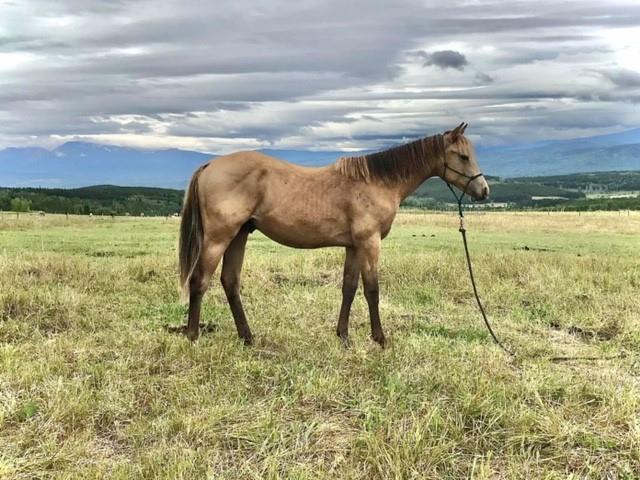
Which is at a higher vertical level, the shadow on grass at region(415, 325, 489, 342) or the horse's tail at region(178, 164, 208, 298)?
the horse's tail at region(178, 164, 208, 298)

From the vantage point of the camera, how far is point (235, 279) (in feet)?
23.3

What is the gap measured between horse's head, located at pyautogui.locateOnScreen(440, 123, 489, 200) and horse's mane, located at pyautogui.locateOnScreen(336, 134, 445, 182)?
0.12 m

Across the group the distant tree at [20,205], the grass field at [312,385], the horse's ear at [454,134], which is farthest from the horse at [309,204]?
the distant tree at [20,205]

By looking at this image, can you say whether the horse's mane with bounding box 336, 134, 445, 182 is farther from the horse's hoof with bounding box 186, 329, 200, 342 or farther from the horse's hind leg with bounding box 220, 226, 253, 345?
the horse's hoof with bounding box 186, 329, 200, 342

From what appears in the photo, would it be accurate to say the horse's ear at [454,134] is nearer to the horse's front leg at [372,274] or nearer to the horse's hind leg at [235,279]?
the horse's front leg at [372,274]

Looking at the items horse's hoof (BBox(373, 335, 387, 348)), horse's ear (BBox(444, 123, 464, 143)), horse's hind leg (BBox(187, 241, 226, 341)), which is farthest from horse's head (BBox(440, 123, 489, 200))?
horse's hind leg (BBox(187, 241, 226, 341))

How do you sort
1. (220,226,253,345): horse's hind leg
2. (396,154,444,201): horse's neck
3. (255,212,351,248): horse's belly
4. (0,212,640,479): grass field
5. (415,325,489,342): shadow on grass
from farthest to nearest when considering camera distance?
(415,325,489,342): shadow on grass
(396,154,444,201): horse's neck
(220,226,253,345): horse's hind leg
(255,212,351,248): horse's belly
(0,212,640,479): grass field

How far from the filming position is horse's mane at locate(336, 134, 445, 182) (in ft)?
22.8

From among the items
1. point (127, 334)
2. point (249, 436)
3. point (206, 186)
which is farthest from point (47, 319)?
point (249, 436)

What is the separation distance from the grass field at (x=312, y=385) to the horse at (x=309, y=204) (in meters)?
0.84

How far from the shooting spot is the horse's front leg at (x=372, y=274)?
677 centimetres

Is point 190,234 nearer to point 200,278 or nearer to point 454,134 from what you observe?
point 200,278

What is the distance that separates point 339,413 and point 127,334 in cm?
338

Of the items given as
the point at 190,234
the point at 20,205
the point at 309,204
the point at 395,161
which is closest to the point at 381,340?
the point at 309,204
